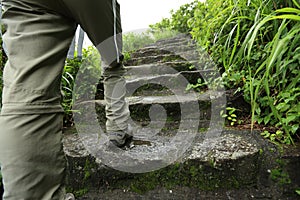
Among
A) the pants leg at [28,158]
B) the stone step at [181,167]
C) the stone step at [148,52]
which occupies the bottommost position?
the stone step at [181,167]

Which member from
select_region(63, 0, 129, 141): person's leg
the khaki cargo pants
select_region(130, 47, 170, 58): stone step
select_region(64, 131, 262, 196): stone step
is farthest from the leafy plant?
select_region(130, 47, 170, 58): stone step

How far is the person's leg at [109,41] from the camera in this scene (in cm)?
84

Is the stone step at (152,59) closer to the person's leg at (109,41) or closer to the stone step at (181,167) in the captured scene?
the person's leg at (109,41)

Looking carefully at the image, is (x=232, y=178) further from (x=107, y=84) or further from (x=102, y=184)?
(x=107, y=84)

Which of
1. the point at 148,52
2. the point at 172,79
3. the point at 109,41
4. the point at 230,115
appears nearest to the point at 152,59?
the point at 148,52

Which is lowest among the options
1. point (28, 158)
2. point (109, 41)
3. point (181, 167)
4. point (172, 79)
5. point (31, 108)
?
point (181, 167)

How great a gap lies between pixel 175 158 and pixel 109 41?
0.62m

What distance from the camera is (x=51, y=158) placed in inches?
29.4

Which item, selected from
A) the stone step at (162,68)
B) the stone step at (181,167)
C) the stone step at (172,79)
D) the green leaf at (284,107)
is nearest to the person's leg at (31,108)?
the stone step at (181,167)

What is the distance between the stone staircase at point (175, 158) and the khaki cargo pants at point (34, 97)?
40 centimetres

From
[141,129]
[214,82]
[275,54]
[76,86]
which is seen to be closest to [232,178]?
[275,54]

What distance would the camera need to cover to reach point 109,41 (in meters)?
1.11

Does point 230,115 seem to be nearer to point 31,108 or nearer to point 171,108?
point 171,108

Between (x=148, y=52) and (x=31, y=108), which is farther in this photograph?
(x=148, y=52)
